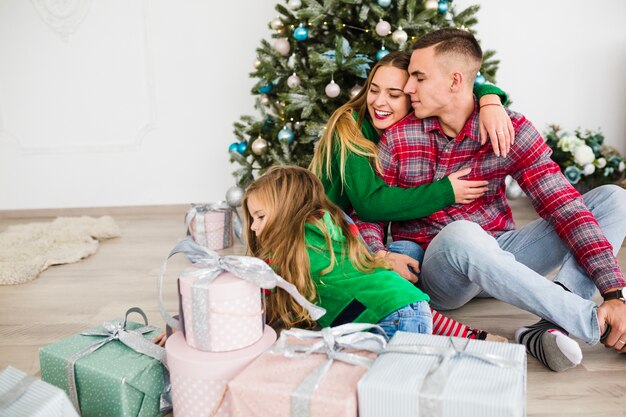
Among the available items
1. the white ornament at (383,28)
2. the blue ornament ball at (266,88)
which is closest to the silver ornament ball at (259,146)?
the blue ornament ball at (266,88)

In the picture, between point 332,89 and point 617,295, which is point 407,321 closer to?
point 617,295

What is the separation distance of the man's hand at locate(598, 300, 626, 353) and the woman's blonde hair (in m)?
0.76

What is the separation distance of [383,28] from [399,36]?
0.27 feet

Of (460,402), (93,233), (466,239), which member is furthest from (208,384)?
(93,233)

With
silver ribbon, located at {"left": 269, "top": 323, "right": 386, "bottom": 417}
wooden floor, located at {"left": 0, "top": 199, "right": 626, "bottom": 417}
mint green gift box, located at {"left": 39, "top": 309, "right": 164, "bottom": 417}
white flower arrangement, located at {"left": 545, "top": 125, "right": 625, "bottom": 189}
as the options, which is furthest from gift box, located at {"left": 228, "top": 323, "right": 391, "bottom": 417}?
white flower arrangement, located at {"left": 545, "top": 125, "right": 625, "bottom": 189}

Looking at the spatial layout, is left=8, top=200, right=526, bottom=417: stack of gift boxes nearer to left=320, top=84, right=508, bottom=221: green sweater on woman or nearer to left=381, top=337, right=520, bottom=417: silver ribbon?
left=381, top=337, right=520, bottom=417: silver ribbon

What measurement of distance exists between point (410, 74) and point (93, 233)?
1951mm

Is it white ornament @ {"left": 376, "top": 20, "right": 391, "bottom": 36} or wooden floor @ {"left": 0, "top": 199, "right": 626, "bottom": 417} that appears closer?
wooden floor @ {"left": 0, "top": 199, "right": 626, "bottom": 417}

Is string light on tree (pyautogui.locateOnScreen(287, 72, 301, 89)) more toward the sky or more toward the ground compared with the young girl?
more toward the sky

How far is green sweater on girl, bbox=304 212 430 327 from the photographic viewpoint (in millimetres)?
1449

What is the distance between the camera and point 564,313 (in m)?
1.43

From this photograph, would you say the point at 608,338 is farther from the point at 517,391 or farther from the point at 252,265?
the point at 252,265

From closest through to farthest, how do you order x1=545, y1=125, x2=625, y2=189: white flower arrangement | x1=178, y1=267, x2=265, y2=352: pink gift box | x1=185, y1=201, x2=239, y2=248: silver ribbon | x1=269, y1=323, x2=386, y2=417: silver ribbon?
x1=269, y1=323, x2=386, y2=417: silver ribbon, x1=178, y1=267, x2=265, y2=352: pink gift box, x1=185, y1=201, x2=239, y2=248: silver ribbon, x1=545, y1=125, x2=625, y2=189: white flower arrangement

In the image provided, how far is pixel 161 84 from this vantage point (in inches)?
140
